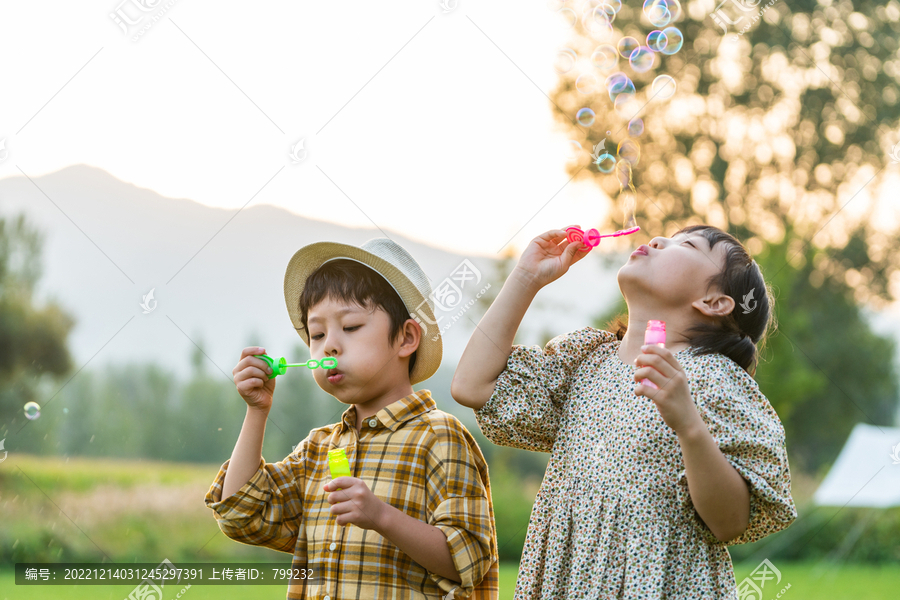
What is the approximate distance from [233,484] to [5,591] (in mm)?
6320

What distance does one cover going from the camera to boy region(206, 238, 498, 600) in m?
1.55

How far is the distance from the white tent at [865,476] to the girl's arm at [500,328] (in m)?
8.27

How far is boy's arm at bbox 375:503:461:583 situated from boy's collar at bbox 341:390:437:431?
22 centimetres

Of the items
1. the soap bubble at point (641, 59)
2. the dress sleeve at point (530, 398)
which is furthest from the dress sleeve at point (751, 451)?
the soap bubble at point (641, 59)

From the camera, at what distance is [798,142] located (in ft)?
36.4

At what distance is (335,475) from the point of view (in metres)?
1.51

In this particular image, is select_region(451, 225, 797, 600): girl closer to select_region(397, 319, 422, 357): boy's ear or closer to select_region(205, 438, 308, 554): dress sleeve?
select_region(397, 319, 422, 357): boy's ear

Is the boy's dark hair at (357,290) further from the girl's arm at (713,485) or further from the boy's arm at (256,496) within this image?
the girl's arm at (713,485)

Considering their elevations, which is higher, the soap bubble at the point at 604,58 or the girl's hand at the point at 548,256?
the soap bubble at the point at 604,58

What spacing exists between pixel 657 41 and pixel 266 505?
6.43 ft

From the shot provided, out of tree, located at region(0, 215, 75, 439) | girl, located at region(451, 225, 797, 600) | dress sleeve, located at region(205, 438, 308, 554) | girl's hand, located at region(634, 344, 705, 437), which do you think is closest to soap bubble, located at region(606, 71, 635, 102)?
girl, located at region(451, 225, 797, 600)

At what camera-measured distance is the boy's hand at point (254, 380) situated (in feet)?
5.61

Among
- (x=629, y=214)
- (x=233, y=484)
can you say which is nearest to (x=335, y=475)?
(x=233, y=484)

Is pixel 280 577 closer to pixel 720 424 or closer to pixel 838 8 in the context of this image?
pixel 720 424
